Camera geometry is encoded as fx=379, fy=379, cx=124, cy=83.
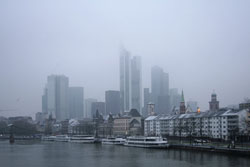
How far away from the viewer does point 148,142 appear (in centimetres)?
8375

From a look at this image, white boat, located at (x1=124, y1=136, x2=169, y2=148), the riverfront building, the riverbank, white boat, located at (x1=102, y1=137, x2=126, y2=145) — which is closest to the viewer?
the riverbank

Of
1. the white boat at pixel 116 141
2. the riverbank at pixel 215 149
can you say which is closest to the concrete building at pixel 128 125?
the white boat at pixel 116 141

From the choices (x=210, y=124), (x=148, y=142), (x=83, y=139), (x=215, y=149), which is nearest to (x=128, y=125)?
(x=83, y=139)

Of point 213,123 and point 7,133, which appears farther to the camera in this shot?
point 7,133

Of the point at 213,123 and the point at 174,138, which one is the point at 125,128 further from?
the point at 213,123

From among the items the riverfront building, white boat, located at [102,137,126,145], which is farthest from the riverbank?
white boat, located at [102,137,126,145]

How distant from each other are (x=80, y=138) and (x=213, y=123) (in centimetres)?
4586

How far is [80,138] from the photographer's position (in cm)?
12162

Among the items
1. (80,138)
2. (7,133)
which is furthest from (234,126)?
(7,133)

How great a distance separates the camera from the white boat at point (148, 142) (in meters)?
80.3

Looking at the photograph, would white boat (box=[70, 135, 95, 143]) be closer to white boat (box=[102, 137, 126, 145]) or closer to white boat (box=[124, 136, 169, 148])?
white boat (box=[102, 137, 126, 145])

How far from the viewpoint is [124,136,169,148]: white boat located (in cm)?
8034

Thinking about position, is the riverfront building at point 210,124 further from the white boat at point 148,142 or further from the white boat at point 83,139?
the white boat at point 83,139

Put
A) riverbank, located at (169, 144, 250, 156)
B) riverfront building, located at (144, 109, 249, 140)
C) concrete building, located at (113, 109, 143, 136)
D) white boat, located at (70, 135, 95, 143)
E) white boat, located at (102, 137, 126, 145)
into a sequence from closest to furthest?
riverbank, located at (169, 144, 250, 156), riverfront building, located at (144, 109, 249, 140), white boat, located at (102, 137, 126, 145), white boat, located at (70, 135, 95, 143), concrete building, located at (113, 109, 143, 136)
